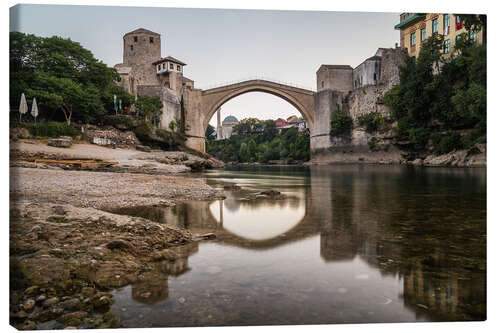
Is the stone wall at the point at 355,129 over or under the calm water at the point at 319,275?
over

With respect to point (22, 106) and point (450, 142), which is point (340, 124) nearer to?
point (450, 142)

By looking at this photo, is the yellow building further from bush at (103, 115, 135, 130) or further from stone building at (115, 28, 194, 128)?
stone building at (115, 28, 194, 128)

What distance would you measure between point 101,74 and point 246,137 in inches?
1141

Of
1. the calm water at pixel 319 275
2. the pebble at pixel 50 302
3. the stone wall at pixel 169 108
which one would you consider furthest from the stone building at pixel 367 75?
the pebble at pixel 50 302

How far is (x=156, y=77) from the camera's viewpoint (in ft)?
83.9

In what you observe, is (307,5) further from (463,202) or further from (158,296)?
(463,202)

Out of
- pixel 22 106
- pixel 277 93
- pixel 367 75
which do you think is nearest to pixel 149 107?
pixel 277 93

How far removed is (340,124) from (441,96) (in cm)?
1568

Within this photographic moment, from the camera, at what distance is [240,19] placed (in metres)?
2.36

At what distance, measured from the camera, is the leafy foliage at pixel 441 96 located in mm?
2174

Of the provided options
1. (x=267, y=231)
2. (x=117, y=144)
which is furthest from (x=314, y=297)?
(x=117, y=144)

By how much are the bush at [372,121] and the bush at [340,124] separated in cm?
94

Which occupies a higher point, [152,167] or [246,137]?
[246,137]

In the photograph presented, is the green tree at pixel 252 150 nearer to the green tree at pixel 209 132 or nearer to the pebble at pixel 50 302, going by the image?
the green tree at pixel 209 132
